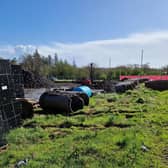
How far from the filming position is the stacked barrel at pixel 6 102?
14.4 feet

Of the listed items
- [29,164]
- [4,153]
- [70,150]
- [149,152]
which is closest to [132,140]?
[149,152]

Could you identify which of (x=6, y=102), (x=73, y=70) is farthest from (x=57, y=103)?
(x=73, y=70)

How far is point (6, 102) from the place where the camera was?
4.53 meters

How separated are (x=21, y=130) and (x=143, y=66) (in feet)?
102

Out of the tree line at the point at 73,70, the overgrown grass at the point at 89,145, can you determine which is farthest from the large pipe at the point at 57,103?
the tree line at the point at 73,70

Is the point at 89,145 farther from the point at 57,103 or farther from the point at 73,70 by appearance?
the point at 73,70

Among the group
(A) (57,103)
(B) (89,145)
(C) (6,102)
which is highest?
(C) (6,102)

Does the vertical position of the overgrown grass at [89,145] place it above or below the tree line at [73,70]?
below

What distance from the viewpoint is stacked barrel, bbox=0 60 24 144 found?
4.39m

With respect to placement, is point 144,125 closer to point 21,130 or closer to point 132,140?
point 132,140

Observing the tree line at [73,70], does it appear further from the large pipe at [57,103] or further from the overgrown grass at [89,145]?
the overgrown grass at [89,145]

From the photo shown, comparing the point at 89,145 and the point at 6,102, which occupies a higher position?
the point at 6,102

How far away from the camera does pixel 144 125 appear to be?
549 centimetres

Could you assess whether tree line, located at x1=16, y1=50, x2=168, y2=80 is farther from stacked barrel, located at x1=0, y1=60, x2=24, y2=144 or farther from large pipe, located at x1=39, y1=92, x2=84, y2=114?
stacked barrel, located at x1=0, y1=60, x2=24, y2=144
